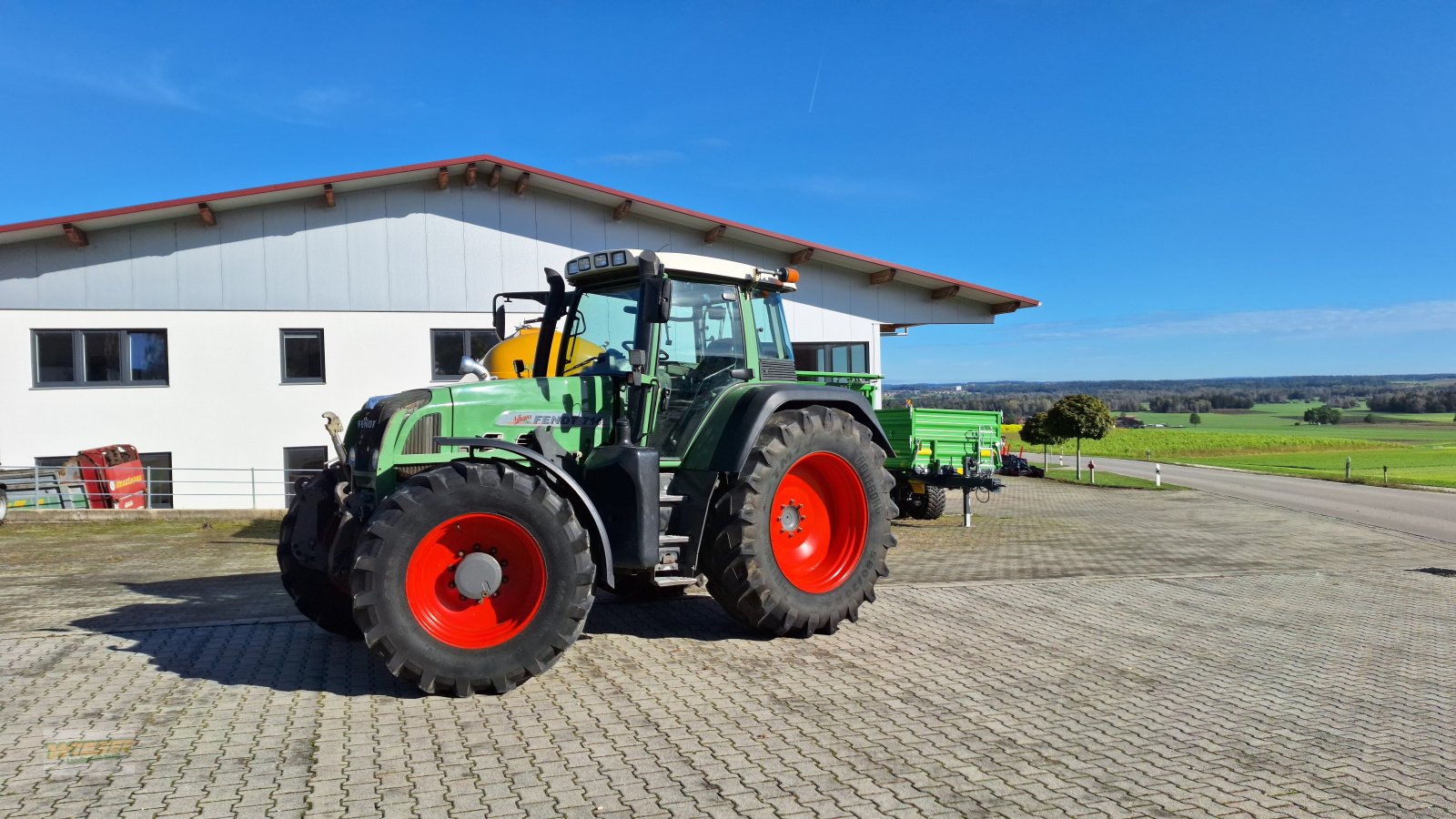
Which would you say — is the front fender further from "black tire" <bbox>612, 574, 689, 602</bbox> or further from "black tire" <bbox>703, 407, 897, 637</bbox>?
"black tire" <bbox>612, 574, 689, 602</bbox>

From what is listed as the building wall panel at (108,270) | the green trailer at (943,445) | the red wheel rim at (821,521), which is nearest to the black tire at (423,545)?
the red wheel rim at (821,521)

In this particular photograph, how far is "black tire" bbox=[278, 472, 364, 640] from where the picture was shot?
6.21 metres

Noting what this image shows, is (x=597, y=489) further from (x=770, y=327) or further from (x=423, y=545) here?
(x=770, y=327)

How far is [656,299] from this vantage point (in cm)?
589

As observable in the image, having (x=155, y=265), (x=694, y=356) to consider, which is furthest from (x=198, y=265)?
(x=694, y=356)

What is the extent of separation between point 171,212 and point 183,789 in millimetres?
14529

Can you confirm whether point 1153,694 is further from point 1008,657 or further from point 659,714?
point 659,714

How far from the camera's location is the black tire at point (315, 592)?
20.4 feet

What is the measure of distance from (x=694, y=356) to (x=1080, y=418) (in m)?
28.0

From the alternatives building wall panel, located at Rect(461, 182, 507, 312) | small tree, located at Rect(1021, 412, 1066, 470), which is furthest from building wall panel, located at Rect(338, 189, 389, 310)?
small tree, located at Rect(1021, 412, 1066, 470)

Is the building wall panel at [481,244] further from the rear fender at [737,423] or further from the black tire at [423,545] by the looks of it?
the black tire at [423,545]

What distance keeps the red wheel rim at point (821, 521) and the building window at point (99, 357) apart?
46.4 ft

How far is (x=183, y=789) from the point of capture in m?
3.87

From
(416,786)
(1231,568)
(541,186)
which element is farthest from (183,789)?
(541,186)
